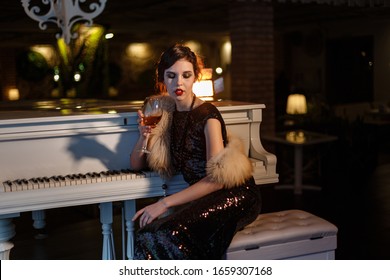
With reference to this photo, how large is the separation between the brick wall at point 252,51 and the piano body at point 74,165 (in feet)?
11.3

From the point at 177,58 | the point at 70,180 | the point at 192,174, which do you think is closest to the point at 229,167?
the point at 192,174

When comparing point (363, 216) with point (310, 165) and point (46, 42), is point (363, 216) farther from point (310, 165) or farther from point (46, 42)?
point (46, 42)

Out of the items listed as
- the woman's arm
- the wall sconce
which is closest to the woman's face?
the woman's arm

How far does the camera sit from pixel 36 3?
7.57m

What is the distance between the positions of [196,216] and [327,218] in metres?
2.87

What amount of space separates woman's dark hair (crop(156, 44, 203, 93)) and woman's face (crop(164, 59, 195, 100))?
22 millimetres

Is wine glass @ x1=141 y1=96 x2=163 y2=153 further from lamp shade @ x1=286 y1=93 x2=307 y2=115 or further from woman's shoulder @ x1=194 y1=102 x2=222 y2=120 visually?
lamp shade @ x1=286 y1=93 x2=307 y2=115

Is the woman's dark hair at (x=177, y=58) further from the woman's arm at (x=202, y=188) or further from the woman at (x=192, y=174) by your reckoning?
the woman's arm at (x=202, y=188)

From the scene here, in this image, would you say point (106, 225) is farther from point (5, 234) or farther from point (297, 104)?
point (297, 104)

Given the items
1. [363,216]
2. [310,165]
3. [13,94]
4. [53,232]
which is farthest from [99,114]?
[13,94]

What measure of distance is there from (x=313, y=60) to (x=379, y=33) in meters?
2.06

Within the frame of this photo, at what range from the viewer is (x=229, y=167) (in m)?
2.85

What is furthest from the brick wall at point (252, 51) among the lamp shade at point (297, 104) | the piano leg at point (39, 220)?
the piano leg at point (39, 220)
